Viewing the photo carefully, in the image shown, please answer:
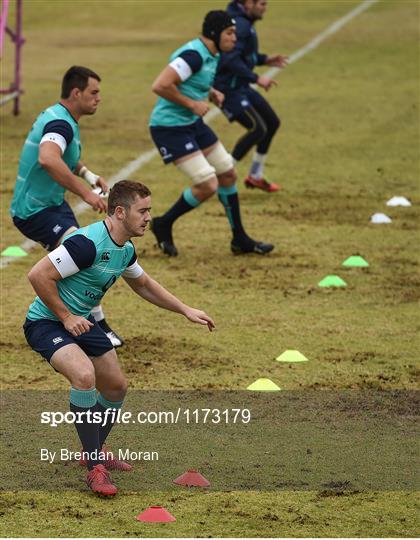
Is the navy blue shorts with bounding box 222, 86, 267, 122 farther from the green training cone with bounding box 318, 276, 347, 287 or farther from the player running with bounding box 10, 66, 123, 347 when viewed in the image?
the player running with bounding box 10, 66, 123, 347

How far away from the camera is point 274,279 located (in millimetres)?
12297

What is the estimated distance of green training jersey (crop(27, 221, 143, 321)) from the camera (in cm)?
729

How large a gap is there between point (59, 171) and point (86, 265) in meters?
2.35

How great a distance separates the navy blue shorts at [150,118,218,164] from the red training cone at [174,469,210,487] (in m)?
5.49

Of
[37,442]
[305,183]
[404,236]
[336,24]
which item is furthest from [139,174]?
[336,24]

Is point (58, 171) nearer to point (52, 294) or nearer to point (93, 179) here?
point (93, 179)

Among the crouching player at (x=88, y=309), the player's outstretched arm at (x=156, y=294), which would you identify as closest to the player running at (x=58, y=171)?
the player's outstretched arm at (x=156, y=294)

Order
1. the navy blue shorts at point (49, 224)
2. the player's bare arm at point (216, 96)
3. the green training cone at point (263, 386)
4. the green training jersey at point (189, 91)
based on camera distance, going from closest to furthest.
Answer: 1. the green training cone at point (263, 386)
2. the navy blue shorts at point (49, 224)
3. the green training jersey at point (189, 91)
4. the player's bare arm at point (216, 96)

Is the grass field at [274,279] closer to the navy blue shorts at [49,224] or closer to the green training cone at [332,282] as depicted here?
the green training cone at [332,282]

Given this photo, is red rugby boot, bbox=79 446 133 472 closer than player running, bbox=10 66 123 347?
Yes

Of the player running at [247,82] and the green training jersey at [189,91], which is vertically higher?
the green training jersey at [189,91]

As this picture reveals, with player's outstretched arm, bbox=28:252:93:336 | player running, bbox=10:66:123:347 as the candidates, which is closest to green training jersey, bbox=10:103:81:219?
player running, bbox=10:66:123:347

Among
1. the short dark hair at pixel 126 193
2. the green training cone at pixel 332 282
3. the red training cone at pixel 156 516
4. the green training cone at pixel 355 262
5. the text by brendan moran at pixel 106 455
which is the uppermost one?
the short dark hair at pixel 126 193

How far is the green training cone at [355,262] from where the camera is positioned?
12.8 meters
